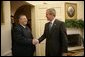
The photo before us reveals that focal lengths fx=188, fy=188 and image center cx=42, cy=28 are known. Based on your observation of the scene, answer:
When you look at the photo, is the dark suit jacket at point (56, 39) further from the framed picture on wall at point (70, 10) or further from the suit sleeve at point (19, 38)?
the framed picture on wall at point (70, 10)

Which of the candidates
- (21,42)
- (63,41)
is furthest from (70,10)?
(63,41)

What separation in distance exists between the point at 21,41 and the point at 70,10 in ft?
12.6

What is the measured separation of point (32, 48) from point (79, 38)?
419 centimetres

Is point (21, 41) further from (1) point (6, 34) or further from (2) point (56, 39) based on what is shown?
(2) point (56, 39)

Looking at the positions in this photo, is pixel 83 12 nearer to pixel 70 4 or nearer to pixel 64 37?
pixel 70 4

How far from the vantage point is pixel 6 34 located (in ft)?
9.57

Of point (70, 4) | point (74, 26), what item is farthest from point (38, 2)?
point (74, 26)

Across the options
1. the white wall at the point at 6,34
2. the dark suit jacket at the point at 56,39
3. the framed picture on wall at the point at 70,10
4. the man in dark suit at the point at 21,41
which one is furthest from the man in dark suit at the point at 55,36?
the framed picture on wall at the point at 70,10

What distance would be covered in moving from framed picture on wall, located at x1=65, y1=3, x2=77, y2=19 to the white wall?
11.8ft

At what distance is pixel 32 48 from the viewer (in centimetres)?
301

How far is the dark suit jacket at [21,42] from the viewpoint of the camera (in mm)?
2879

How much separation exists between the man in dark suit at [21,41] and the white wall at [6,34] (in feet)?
0.31

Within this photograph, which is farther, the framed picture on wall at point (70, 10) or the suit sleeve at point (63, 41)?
the framed picture on wall at point (70, 10)

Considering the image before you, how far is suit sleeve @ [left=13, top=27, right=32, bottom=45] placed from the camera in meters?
2.87
